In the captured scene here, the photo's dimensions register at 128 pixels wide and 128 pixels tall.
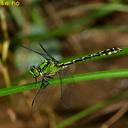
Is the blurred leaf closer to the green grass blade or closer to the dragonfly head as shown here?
the dragonfly head

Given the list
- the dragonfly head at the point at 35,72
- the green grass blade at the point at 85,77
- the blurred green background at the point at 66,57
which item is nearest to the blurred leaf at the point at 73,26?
the blurred green background at the point at 66,57

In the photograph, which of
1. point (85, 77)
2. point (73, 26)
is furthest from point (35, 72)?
point (73, 26)

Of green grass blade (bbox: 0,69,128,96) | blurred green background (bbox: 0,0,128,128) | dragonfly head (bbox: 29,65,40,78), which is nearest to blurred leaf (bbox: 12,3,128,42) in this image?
blurred green background (bbox: 0,0,128,128)

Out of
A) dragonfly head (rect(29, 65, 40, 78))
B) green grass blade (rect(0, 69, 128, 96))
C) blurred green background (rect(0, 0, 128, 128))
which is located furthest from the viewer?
blurred green background (rect(0, 0, 128, 128))

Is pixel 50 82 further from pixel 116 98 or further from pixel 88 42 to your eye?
A: pixel 88 42

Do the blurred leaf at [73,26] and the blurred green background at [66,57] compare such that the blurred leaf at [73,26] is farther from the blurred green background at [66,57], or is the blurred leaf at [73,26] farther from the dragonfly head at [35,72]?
the dragonfly head at [35,72]

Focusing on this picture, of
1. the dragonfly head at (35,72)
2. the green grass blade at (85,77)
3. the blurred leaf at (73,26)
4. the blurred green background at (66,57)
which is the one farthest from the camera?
Answer: the blurred leaf at (73,26)

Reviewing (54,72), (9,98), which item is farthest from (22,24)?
(54,72)

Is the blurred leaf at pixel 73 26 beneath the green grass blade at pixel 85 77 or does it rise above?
above
